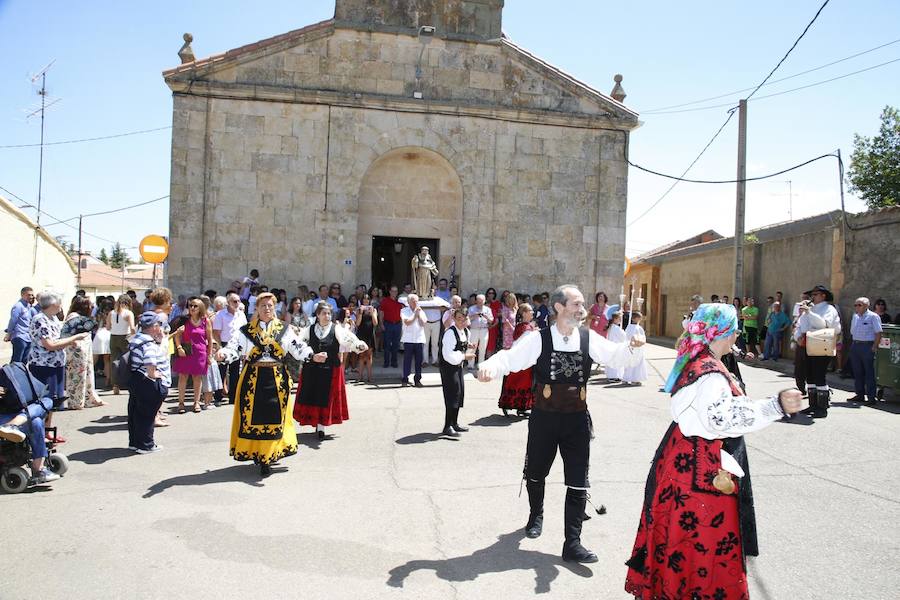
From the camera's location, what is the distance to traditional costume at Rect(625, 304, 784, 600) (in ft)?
11.1

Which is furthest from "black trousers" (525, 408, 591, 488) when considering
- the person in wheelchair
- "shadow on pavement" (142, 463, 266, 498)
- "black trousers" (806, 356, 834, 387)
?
"black trousers" (806, 356, 834, 387)

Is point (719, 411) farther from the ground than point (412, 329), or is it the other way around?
point (412, 329)

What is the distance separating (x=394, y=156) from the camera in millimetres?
17062

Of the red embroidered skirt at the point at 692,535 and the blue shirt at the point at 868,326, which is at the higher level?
the blue shirt at the point at 868,326

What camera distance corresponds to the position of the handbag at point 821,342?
402 inches

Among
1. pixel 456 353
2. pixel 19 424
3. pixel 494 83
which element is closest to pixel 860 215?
pixel 494 83

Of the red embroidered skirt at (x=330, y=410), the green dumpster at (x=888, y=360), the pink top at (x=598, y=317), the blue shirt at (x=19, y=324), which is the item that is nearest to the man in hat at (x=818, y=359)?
the green dumpster at (x=888, y=360)

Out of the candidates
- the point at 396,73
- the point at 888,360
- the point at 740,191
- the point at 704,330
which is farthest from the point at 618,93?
the point at 704,330

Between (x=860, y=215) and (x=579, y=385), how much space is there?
15.0 m

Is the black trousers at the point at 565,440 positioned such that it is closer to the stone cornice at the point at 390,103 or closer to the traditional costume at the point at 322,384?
the traditional costume at the point at 322,384

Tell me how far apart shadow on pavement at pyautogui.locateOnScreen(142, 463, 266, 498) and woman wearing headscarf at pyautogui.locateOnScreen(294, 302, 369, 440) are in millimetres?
1273

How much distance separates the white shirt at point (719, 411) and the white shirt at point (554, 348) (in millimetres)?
1146

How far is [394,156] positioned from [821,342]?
428 inches

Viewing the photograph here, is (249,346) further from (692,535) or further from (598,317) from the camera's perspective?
(598,317)
